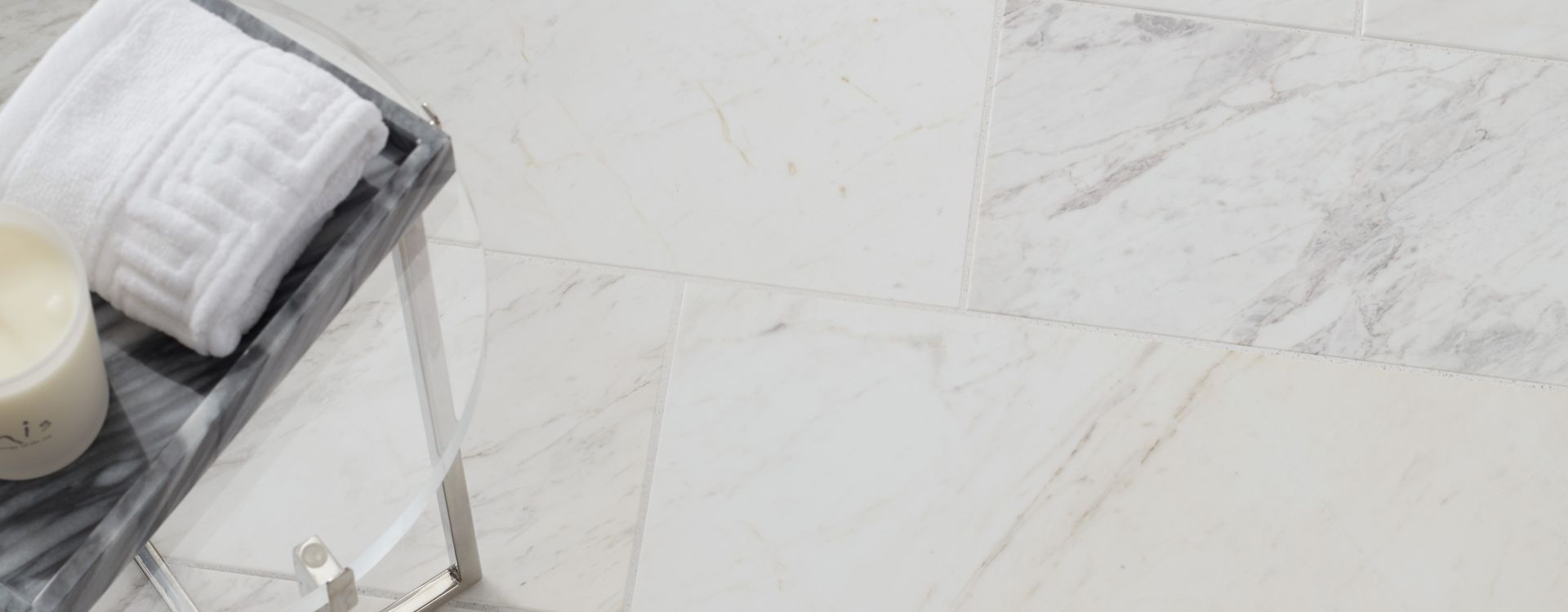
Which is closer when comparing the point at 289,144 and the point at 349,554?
the point at 289,144

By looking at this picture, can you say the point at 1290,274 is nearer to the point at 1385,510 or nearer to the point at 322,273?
the point at 1385,510

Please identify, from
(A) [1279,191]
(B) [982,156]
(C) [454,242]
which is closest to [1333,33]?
(A) [1279,191]

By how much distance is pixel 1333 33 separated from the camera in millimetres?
1509

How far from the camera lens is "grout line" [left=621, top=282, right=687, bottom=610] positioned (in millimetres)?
1227

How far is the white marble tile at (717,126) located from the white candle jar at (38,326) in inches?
30.0

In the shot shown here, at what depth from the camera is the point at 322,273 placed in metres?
0.68

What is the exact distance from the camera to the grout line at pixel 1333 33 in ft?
4.91

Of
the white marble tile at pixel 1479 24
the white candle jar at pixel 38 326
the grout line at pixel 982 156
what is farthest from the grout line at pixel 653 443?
the white marble tile at pixel 1479 24

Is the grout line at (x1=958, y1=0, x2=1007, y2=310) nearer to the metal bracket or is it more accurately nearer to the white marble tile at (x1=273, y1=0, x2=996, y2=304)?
the white marble tile at (x1=273, y1=0, x2=996, y2=304)

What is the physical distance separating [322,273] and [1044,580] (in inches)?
30.8

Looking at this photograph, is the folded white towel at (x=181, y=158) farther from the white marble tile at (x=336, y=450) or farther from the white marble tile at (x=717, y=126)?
the white marble tile at (x=717, y=126)

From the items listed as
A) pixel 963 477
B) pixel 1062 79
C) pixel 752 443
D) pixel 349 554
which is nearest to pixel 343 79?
pixel 349 554

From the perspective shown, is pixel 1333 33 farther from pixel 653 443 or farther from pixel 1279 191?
pixel 653 443

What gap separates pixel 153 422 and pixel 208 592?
213 mm
